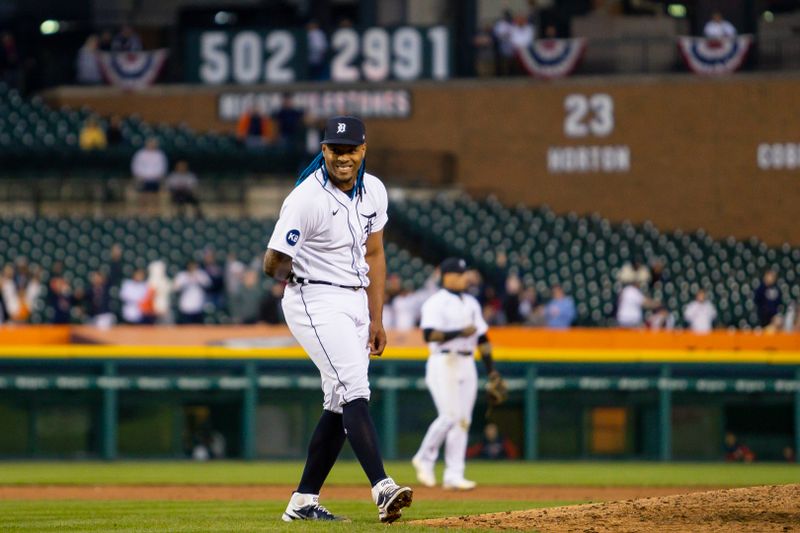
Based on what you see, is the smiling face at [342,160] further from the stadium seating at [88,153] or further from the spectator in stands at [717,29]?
the spectator in stands at [717,29]

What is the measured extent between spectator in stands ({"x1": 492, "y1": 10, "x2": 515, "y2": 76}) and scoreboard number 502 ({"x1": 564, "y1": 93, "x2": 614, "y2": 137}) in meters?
1.18

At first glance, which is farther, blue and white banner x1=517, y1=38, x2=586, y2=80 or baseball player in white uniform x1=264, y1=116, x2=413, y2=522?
blue and white banner x1=517, y1=38, x2=586, y2=80

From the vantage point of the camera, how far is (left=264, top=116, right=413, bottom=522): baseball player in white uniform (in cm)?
739

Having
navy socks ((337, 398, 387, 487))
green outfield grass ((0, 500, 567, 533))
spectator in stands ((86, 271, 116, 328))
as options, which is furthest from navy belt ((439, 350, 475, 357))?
spectator in stands ((86, 271, 116, 328))

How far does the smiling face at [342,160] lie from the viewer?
293 inches

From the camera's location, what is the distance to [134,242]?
21.8 m

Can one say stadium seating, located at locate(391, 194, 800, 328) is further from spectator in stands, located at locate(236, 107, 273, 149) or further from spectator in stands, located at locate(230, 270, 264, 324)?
A: spectator in stands, located at locate(230, 270, 264, 324)

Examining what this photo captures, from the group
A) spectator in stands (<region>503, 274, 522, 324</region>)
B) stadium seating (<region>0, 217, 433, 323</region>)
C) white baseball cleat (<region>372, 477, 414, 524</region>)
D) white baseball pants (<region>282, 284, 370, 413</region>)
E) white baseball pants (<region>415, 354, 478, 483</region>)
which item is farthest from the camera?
stadium seating (<region>0, 217, 433, 323</region>)

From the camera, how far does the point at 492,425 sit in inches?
694

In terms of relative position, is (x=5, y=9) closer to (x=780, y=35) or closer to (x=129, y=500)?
(x=780, y=35)

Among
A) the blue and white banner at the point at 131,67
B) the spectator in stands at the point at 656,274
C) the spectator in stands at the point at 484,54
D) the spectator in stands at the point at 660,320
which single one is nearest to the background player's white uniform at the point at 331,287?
the spectator in stands at the point at 660,320

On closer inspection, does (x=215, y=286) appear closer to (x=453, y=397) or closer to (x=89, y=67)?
(x=453, y=397)

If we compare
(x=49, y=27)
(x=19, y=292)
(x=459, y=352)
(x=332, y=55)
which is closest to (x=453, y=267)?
(x=459, y=352)

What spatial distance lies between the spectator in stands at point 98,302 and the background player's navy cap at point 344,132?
12.1 metres
